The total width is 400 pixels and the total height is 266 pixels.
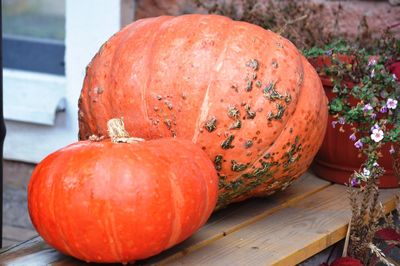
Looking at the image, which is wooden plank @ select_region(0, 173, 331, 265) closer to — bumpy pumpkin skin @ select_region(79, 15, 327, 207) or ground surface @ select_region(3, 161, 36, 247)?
bumpy pumpkin skin @ select_region(79, 15, 327, 207)

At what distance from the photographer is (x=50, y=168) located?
74.9 inches

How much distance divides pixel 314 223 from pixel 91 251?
30.2 inches

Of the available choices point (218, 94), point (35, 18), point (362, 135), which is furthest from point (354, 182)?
point (35, 18)

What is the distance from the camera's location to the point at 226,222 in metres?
2.34

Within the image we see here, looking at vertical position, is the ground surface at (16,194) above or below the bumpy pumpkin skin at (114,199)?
below

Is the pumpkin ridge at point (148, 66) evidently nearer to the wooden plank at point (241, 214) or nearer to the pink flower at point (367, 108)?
the wooden plank at point (241, 214)

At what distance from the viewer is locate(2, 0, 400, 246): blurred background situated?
3463 mm

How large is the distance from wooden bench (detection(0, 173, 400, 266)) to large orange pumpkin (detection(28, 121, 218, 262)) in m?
0.15

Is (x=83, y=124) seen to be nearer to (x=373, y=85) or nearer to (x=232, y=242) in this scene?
(x=232, y=242)

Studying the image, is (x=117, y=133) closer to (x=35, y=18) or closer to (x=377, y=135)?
(x=377, y=135)

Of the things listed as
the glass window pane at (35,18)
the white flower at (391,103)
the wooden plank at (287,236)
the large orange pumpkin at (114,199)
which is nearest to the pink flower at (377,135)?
the white flower at (391,103)

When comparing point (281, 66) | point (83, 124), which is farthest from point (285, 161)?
point (83, 124)

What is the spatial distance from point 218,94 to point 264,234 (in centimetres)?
43

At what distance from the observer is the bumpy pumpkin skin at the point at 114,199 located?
6.05 ft
